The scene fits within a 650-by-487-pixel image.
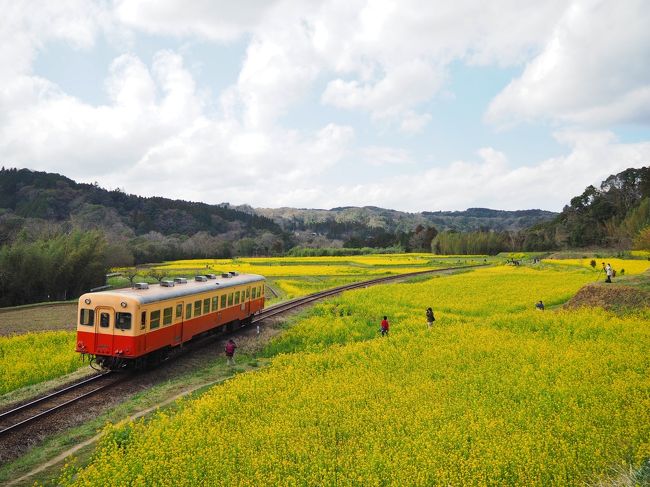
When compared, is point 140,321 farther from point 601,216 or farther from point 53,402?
point 601,216

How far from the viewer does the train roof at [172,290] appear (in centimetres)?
1576

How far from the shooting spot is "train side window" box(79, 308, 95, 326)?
15750mm

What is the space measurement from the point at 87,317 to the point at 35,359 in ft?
15.5

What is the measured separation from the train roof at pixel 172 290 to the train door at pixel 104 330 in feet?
2.09

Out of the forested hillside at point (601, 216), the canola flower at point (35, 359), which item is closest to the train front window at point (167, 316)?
the canola flower at point (35, 359)

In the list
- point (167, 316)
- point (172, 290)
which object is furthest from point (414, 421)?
point (172, 290)

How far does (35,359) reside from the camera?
18.3m

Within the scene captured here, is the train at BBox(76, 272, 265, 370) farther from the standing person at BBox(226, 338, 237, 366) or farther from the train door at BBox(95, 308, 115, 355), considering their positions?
the standing person at BBox(226, 338, 237, 366)

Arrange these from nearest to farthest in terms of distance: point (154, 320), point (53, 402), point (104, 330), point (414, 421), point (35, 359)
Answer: point (414, 421) → point (53, 402) → point (104, 330) → point (154, 320) → point (35, 359)

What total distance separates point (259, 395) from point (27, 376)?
978cm

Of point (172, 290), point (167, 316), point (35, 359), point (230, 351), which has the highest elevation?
point (172, 290)

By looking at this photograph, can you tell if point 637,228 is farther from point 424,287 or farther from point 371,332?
point 371,332

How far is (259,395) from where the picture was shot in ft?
40.6

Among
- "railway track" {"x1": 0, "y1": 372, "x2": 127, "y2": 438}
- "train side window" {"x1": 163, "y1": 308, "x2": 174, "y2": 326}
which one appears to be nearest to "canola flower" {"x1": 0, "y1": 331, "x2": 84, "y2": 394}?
"railway track" {"x1": 0, "y1": 372, "x2": 127, "y2": 438}
